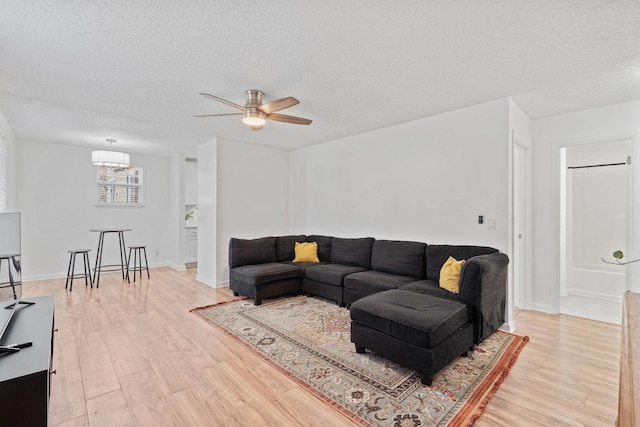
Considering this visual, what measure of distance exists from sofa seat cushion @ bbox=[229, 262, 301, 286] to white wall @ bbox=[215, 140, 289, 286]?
2.80ft

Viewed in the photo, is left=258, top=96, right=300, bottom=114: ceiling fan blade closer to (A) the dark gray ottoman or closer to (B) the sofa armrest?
(A) the dark gray ottoman

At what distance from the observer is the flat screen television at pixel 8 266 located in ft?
5.74

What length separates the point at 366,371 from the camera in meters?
2.44

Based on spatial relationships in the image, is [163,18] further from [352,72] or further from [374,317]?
[374,317]

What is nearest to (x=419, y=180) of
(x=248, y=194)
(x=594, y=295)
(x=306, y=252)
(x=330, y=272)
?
(x=330, y=272)

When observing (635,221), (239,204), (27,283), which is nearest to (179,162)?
(239,204)

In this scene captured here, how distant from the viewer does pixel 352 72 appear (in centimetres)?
273

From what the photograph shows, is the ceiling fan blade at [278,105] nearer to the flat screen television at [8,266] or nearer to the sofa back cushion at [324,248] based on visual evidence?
the flat screen television at [8,266]

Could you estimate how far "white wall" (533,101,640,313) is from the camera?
140 inches

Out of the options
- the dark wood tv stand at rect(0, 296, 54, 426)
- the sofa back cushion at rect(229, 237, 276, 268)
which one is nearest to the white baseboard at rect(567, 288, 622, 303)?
the sofa back cushion at rect(229, 237, 276, 268)

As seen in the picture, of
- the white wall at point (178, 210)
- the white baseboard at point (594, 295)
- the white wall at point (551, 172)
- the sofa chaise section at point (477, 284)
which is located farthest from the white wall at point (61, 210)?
the white baseboard at point (594, 295)

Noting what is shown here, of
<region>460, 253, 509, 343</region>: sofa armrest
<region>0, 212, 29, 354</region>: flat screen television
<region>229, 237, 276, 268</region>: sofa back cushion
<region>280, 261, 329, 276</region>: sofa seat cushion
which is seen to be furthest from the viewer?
<region>229, 237, 276, 268</region>: sofa back cushion

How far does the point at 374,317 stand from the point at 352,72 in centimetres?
212

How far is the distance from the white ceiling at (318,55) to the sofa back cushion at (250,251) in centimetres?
199
